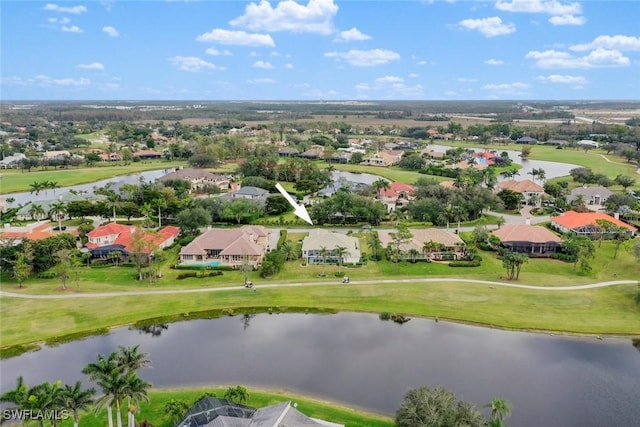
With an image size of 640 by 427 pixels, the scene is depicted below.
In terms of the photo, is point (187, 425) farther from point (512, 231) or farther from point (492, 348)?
point (512, 231)

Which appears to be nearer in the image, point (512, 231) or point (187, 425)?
point (187, 425)

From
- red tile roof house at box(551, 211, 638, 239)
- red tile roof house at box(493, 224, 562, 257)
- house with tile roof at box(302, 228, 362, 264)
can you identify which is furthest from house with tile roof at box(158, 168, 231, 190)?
red tile roof house at box(551, 211, 638, 239)

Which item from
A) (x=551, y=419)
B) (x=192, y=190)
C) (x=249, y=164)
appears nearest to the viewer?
(x=551, y=419)

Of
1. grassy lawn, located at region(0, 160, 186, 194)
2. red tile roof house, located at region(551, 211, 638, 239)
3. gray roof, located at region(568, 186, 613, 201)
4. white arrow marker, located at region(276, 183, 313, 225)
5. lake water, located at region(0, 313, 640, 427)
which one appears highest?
white arrow marker, located at region(276, 183, 313, 225)

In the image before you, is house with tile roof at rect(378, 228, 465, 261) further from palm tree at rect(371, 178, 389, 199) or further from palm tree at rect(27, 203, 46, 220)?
palm tree at rect(27, 203, 46, 220)

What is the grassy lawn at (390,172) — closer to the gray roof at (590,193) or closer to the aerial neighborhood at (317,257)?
the aerial neighborhood at (317,257)

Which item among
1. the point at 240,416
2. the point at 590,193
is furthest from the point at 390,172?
the point at 240,416

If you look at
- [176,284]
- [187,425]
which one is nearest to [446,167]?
[176,284]
